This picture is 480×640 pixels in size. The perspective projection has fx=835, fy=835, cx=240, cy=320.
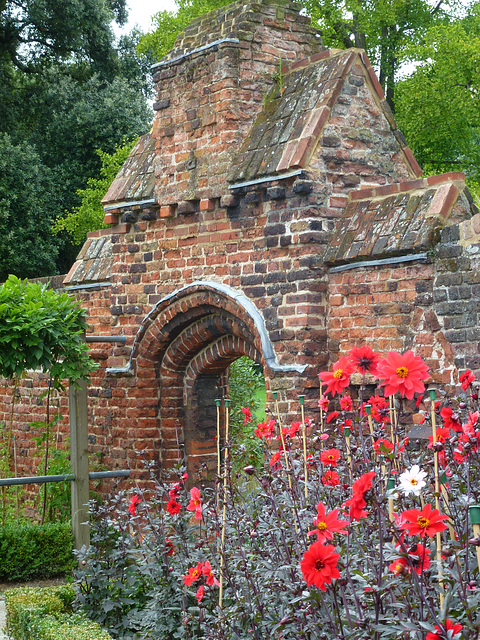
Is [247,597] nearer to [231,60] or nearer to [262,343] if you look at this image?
[262,343]

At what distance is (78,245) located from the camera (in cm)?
2080

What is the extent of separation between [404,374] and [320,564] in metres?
0.71

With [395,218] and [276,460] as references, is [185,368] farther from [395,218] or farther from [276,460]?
[276,460]

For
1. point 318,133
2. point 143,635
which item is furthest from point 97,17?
point 143,635

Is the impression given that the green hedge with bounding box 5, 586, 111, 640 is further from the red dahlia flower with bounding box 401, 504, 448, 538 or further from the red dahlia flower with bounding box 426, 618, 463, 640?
the red dahlia flower with bounding box 401, 504, 448, 538

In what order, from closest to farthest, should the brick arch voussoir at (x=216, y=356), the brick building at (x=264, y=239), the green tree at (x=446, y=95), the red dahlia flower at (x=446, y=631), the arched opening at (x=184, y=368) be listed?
the red dahlia flower at (x=446, y=631)
the brick building at (x=264, y=239)
the arched opening at (x=184, y=368)
the brick arch voussoir at (x=216, y=356)
the green tree at (x=446, y=95)

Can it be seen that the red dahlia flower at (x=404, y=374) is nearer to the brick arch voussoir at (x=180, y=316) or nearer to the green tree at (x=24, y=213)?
the brick arch voussoir at (x=180, y=316)

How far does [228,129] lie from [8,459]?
486 cm

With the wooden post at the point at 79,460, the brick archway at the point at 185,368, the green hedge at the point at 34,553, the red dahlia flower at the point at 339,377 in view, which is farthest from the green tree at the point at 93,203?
the red dahlia flower at the point at 339,377

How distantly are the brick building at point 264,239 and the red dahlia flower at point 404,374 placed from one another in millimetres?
2896

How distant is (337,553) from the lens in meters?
2.67

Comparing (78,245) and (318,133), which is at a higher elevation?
(78,245)

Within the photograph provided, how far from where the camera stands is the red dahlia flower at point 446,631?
8.13ft

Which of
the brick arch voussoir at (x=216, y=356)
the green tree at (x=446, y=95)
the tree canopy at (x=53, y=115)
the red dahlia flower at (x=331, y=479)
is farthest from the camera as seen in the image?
the tree canopy at (x=53, y=115)
